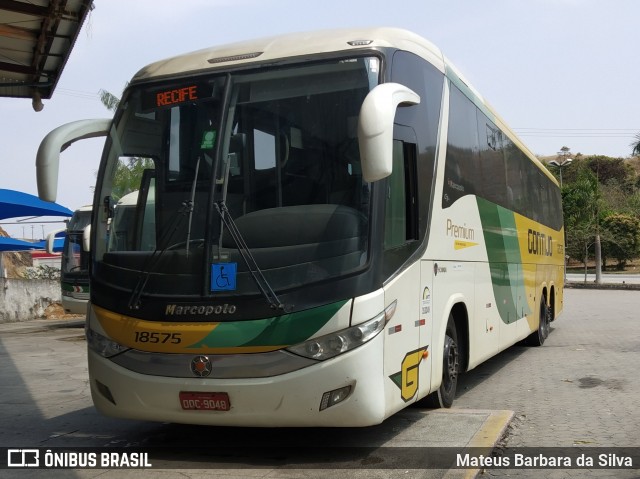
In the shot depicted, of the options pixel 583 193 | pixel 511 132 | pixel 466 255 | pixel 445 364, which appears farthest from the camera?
pixel 583 193

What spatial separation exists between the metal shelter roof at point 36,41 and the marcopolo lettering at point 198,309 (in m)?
6.73

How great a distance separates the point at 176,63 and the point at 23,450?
11.4 feet

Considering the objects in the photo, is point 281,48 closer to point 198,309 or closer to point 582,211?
point 198,309

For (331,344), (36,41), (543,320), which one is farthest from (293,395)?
(543,320)

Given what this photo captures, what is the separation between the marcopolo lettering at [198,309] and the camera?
5.75 meters

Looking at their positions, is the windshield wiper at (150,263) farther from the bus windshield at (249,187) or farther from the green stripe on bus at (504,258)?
the green stripe on bus at (504,258)

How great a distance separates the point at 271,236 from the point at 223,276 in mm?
466

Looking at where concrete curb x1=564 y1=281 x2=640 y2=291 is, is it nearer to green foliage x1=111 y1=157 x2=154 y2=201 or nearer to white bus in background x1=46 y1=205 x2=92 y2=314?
white bus in background x1=46 y1=205 x2=92 y2=314

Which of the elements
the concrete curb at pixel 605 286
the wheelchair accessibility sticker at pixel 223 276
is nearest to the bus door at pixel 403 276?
the wheelchair accessibility sticker at pixel 223 276

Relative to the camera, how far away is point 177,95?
6488 millimetres

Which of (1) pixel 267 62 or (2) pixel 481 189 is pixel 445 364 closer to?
(2) pixel 481 189

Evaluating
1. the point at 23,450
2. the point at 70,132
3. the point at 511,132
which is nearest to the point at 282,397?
the point at 23,450

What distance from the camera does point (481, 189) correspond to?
9234 millimetres

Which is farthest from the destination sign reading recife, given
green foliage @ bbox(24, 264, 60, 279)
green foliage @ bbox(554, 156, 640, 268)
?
green foliage @ bbox(554, 156, 640, 268)
